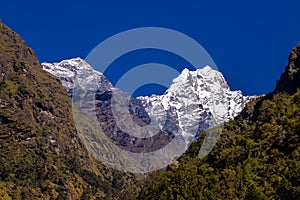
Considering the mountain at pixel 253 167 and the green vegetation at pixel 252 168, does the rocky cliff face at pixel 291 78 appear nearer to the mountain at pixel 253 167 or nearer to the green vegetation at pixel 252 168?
the mountain at pixel 253 167

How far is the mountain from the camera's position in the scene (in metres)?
100

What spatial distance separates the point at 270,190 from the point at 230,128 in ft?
309

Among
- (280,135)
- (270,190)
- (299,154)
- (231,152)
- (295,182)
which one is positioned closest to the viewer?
(295,182)

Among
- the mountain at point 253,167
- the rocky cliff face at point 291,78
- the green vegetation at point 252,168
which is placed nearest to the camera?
the green vegetation at point 252,168

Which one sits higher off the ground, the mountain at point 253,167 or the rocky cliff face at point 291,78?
the rocky cliff face at point 291,78

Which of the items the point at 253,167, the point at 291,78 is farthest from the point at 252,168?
the point at 291,78

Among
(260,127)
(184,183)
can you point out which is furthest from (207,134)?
(184,183)

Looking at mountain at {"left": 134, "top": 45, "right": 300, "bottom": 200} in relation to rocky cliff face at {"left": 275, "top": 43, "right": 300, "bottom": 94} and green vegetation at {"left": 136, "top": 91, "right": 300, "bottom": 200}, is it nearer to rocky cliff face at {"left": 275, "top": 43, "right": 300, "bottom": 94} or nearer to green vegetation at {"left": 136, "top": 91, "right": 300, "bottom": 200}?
green vegetation at {"left": 136, "top": 91, "right": 300, "bottom": 200}

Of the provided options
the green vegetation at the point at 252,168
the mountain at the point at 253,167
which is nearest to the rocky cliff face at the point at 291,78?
the mountain at the point at 253,167

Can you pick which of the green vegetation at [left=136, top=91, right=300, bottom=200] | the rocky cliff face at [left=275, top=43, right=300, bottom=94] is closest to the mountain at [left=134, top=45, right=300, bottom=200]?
the green vegetation at [left=136, top=91, right=300, bottom=200]

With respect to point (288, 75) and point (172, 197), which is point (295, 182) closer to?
point (172, 197)

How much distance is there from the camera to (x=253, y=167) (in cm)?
11638

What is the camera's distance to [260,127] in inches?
5812

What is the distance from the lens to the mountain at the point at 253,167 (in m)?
100
